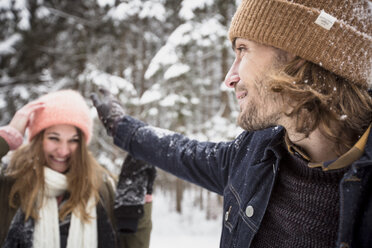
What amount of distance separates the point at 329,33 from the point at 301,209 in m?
0.91

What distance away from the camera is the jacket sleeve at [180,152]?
1834mm

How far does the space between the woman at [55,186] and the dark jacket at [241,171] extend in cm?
75

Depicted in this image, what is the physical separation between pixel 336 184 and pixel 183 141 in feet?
3.65

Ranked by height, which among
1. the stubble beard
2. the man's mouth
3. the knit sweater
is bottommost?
the knit sweater

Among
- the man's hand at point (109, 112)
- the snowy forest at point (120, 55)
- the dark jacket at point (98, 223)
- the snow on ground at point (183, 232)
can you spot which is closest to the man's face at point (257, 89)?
the man's hand at point (109, 112)

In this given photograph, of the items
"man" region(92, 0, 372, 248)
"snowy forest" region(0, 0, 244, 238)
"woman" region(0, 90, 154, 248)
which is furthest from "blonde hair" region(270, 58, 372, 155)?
"snowy forest" region(0, 0, 244, 238)

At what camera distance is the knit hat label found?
129 cm

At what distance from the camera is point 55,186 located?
249cm

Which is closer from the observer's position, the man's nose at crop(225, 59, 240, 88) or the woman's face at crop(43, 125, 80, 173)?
the man's nose at crop(225, 59, 240, 88)

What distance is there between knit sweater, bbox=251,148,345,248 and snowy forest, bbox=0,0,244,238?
3.99 m

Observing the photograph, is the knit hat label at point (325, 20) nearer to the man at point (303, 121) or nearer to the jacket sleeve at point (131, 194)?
the man at point (303, 121)

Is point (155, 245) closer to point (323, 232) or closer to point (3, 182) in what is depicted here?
point (3, 182)

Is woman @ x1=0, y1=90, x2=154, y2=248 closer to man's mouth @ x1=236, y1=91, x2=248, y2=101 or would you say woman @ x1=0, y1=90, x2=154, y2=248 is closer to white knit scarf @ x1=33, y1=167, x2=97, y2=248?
white knit scarf @ x1=33, y1=167, x2=97, y2=248

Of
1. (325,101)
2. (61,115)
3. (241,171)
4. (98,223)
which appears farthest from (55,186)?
(325,101)
